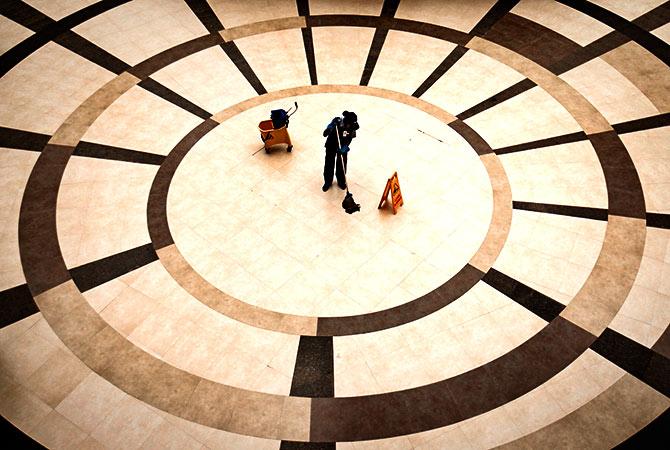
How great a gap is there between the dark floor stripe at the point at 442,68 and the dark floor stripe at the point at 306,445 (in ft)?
32.6

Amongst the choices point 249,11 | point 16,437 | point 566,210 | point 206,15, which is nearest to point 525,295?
point 566,210

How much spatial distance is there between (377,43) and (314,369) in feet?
36.5

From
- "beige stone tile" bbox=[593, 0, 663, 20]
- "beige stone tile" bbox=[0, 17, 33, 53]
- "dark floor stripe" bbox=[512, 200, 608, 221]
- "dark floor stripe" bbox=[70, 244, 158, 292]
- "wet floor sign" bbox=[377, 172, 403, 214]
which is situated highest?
"beige stone tile" bbox=[593, 0, 663, 20]

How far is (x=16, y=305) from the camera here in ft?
28.6

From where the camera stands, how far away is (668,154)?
36.8ft

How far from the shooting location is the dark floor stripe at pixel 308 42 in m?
13.9

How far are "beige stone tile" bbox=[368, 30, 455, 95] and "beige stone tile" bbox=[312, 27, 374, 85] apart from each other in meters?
0.61

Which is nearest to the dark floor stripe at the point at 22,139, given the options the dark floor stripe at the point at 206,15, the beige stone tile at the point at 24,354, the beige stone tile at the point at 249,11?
the beige stone tile at the point at 24,354

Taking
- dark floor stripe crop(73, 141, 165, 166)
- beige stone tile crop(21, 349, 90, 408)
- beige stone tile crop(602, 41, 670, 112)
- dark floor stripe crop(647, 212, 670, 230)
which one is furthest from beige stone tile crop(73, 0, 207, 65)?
dark floor stripe crop(647, 212, 670, 230)

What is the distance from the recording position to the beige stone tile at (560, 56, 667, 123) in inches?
484

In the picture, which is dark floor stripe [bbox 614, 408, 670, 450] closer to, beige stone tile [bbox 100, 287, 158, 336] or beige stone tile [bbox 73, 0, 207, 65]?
beige stone tile [bbox 100, 287, 158, 336]

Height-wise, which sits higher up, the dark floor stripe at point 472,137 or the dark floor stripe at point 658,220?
the dark floor stripe at point 472,137

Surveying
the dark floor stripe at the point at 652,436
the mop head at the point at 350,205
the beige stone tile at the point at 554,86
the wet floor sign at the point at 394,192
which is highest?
the beige stone tile at the point at 554,86

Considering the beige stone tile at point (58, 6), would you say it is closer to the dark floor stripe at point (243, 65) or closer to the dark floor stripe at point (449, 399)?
the dark floor stripe at point (243, 65)
